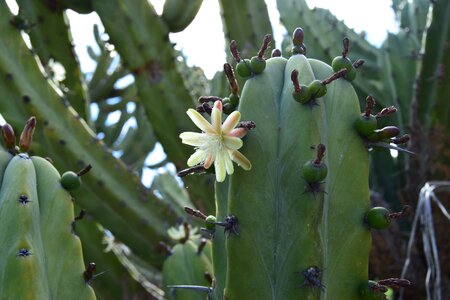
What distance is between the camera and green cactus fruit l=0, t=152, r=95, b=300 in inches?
54.8

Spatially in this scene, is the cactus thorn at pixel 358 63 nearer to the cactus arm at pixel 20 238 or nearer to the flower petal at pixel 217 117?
the flower petal at pixel 217 117

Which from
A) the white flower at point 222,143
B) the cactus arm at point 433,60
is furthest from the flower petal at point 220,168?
the cactus arm at point 433,60

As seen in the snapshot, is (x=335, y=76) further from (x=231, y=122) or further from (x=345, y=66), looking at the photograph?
(x=231, y=122)

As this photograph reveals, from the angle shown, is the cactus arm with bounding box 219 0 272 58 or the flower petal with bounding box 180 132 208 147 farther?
the cactus arm with bounding box 219 0 272 58

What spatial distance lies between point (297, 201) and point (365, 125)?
0.67ft

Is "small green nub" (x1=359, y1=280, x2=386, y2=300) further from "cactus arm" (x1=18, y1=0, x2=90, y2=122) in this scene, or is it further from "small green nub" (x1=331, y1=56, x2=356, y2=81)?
"cactus arm" (x1=18, y1=0, x2=90, y2=122)

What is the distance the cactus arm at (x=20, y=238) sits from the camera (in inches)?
54.6

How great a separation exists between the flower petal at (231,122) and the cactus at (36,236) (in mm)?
366

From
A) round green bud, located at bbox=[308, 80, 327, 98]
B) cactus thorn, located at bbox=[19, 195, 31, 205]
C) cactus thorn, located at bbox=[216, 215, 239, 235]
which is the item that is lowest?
cactus thorn, located at bbox=[216, 215, 239, 235]

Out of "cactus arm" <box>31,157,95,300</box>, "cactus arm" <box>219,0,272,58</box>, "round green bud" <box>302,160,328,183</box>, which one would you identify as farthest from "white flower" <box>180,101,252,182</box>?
"cactus arm" <box>219,0,272,58</box>

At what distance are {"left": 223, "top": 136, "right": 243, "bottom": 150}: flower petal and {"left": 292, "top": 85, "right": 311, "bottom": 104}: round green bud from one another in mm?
138

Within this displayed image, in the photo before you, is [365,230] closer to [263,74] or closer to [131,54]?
[263,74]

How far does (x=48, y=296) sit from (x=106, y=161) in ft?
5.01

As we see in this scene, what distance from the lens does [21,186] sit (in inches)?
57.1
